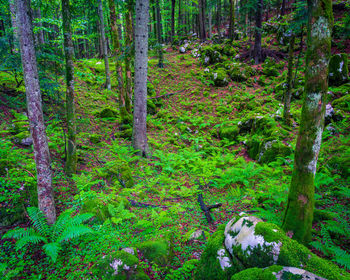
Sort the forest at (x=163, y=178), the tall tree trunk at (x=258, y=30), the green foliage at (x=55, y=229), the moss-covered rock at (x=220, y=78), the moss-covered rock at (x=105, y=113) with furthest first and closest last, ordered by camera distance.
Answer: the moss-covered rock at (x=220, y=78), the tall tree trunk at (x=258, y=30), the moss-covered rock at (x=105, y=113), the green foliage at (x=55, y=229), the forest at (x=163, y=178)

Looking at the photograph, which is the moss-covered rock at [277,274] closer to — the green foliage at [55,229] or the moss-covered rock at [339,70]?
the green foliage at [55,229]

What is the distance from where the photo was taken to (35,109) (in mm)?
3561

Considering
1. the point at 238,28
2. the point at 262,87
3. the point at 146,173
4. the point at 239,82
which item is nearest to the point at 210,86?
the point at 239,82

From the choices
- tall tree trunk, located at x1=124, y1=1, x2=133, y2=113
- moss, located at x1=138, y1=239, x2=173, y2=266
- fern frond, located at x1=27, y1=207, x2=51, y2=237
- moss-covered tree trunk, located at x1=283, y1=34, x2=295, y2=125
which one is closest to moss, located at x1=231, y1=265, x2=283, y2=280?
moss, located at x1=138, y1=239, x2=173, y2=266

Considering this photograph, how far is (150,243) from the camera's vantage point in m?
3.50

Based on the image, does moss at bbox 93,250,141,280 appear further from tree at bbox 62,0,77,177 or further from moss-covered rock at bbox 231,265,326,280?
tree at bbox 62,0,77,177

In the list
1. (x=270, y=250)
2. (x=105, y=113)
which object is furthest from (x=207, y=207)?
(x=105, y=113)

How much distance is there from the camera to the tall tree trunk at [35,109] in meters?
3.31

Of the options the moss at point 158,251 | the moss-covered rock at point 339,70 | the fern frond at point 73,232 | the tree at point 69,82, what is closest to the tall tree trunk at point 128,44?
the tree at point 69,82

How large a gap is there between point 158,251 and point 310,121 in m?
3.45

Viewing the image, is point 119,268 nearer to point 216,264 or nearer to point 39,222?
point 216,264

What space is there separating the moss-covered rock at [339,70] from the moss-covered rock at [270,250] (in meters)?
12.2

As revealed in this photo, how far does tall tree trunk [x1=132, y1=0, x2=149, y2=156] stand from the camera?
6957mm

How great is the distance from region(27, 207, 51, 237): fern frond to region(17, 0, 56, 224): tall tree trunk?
0.17 metres
